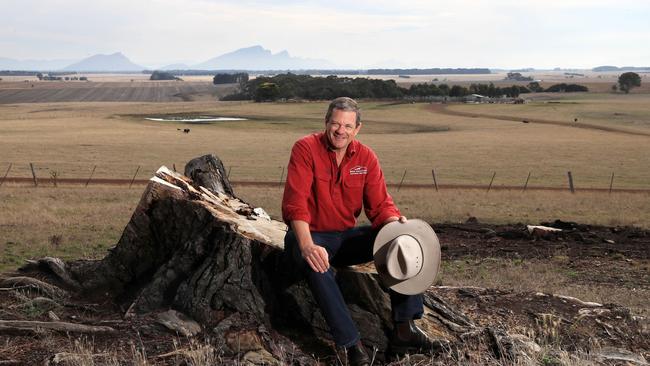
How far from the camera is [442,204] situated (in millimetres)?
25688

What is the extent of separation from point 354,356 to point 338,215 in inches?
48.1

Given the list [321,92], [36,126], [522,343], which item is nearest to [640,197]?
[522,343]

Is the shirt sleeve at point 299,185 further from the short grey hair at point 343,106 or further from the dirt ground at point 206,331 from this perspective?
the dirt ground at point 206,331

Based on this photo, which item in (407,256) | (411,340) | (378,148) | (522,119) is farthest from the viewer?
(522,119)

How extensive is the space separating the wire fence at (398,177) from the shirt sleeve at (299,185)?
26.2 meters

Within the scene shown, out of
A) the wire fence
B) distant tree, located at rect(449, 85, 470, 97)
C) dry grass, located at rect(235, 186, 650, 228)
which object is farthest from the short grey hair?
distant tree, located at rect(449, 85, 470, 97)

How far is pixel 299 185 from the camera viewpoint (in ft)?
19.2

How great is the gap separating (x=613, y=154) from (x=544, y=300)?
150 feet

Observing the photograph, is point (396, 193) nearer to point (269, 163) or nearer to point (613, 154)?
point (269, 163)

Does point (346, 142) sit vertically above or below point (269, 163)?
above

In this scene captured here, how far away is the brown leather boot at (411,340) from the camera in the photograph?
19.6 ft

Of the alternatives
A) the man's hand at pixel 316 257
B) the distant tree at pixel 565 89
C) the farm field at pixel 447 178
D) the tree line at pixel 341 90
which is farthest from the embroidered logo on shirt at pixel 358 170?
the distant tree at pixel 565 89

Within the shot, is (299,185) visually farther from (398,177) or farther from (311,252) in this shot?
(398,177)

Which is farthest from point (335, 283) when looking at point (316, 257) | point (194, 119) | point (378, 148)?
point (194, 119)
